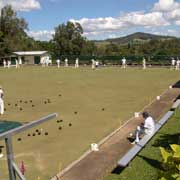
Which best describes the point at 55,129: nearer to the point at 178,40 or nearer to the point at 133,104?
the point at 133,104

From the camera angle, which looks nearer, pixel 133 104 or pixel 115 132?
pixel 115 132

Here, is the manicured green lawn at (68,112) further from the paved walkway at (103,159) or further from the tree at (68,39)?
the tree at (68,39)

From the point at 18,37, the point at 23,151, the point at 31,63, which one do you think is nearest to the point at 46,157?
the point at 23,151

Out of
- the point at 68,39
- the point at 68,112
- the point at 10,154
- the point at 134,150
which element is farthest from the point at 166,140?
the point at 68,39

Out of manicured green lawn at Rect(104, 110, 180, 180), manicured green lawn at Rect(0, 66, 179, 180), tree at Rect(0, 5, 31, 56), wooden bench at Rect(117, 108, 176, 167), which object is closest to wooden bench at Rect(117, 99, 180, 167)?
wooden bench at Rect(117, 108, 176, 167)

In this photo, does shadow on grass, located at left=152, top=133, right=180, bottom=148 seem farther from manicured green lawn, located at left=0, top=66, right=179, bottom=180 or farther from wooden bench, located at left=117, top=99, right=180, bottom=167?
manicured green lawn, located at left=0, top=66, right=179, bottom=180

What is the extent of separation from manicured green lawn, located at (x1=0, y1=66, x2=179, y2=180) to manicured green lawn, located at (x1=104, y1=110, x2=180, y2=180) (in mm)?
1955

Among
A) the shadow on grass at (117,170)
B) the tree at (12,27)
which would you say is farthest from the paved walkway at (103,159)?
the tree at (12,27)

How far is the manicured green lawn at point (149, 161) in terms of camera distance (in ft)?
28.2

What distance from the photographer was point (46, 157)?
36.3 ft

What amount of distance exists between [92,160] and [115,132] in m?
3.40

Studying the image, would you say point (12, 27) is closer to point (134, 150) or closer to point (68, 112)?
point (68, 112)

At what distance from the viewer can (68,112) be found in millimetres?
18609

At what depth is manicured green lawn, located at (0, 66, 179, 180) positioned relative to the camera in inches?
437
